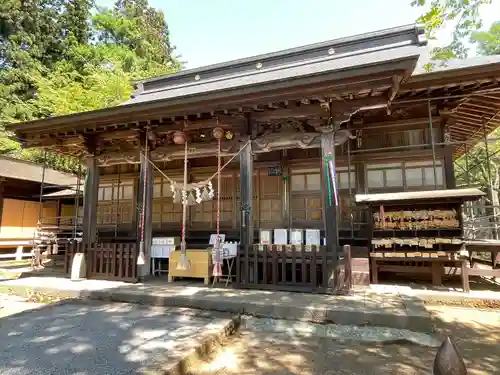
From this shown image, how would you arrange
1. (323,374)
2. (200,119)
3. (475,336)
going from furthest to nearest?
(200,119)
(475,336)
(323,374)

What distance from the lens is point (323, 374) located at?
311 centimetres

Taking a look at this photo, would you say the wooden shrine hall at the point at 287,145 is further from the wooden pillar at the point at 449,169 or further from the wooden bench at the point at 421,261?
the wooden bench at the point at 421,261

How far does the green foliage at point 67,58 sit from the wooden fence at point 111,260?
38.9ft

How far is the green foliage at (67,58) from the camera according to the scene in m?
18.1

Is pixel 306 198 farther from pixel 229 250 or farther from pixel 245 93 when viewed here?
pixel 245 93

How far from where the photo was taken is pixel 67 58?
76.2ft

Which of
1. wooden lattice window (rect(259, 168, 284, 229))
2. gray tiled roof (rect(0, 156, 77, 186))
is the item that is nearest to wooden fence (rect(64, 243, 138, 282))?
wooden lattice window (rect(259, 168, 284, 229))

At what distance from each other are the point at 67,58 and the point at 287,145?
24376mm

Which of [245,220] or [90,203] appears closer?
[245,220]

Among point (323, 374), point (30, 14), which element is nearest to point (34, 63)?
point (30, 14)

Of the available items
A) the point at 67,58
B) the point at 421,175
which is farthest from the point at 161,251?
the point at 67,58

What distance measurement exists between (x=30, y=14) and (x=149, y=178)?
77.2 feet

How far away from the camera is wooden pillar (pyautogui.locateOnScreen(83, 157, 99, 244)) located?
294 inches

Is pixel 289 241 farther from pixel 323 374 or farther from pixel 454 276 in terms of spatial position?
pixel 323 374
